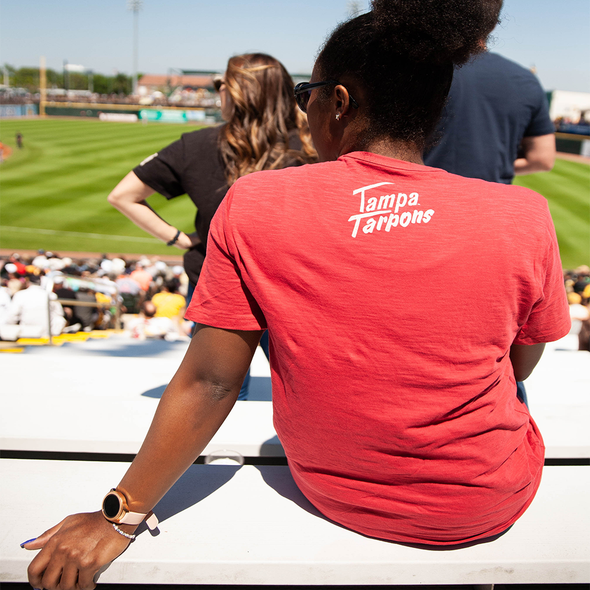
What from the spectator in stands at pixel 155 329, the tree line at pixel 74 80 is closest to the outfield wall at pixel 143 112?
the spectator in stands at pixel 155 329

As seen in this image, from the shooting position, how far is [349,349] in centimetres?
109

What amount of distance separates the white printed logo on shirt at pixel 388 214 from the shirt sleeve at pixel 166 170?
149cm

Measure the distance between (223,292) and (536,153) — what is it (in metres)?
1.87

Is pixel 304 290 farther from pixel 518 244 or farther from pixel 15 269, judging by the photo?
pixel 15 269

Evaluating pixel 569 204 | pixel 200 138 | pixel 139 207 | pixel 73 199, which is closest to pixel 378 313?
pixel 200 138

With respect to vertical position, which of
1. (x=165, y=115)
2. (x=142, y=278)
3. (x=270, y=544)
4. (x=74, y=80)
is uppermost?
(x=74, y=80)

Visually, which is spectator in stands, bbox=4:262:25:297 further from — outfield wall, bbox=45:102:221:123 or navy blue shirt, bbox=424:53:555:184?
outfield wall, bbox=45:102:221:123

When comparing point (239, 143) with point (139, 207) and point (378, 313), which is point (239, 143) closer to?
point (139, 207)

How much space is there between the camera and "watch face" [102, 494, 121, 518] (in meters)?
1.19

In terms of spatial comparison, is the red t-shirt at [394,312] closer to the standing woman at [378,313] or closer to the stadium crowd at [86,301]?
the standing woman at [378,313]

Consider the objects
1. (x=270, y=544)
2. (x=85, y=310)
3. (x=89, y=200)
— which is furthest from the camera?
(x=89, y=200)

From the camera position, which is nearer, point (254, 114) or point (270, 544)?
point (270, 544)

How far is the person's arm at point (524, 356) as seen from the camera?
50.9 inches

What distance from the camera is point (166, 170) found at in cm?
239
